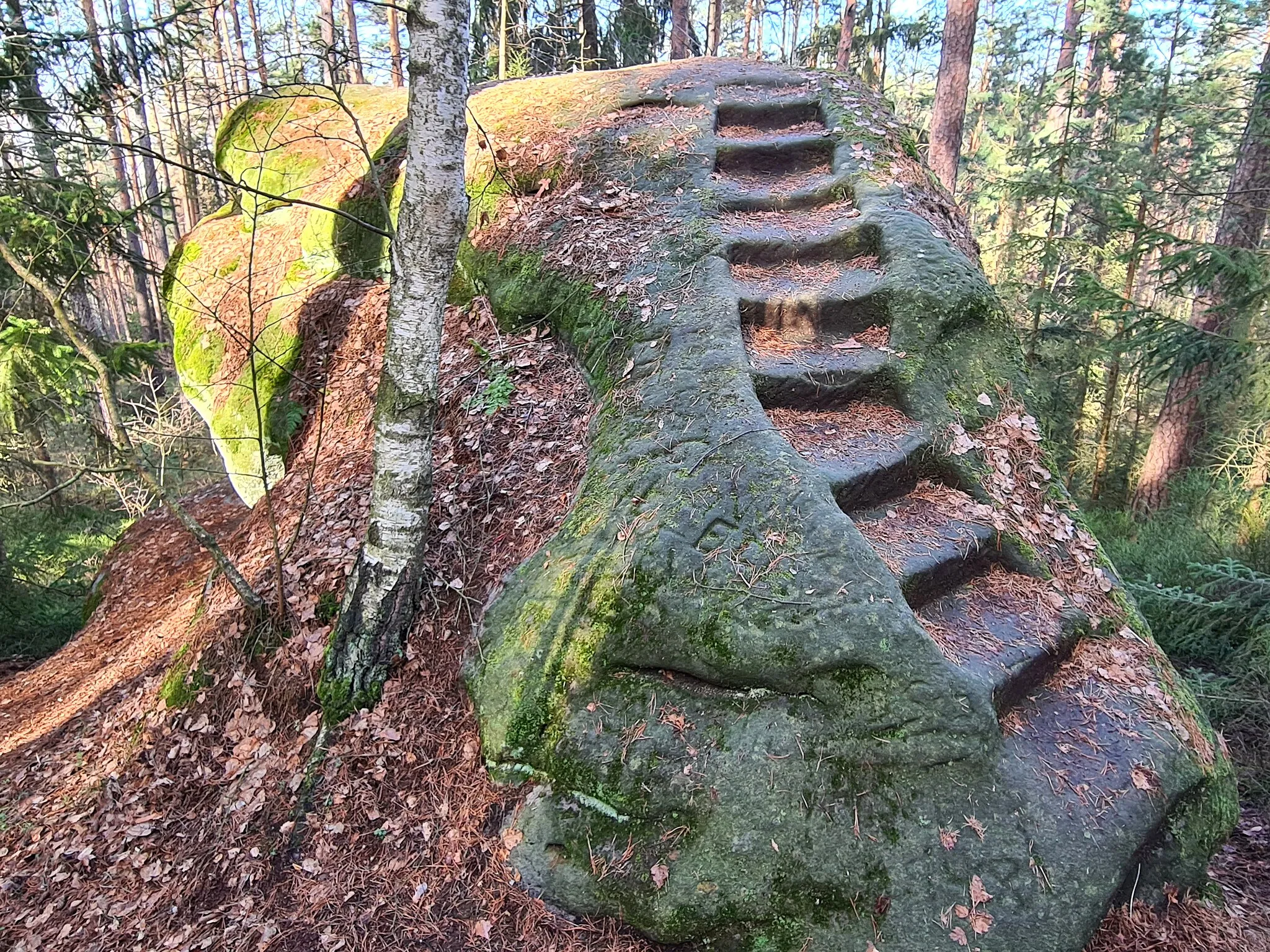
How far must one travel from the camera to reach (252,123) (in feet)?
32.3

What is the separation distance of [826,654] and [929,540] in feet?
3.81

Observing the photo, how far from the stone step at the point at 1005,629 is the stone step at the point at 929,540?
A: 10 cm

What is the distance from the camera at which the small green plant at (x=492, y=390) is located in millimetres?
5199

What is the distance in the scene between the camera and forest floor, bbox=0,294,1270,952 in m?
3.25

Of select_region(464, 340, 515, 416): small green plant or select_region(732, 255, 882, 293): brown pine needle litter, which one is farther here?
select_region(732, 255, 882, 293): brown pine needle litter

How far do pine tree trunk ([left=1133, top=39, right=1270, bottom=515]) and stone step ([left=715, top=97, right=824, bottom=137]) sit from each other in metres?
4.47

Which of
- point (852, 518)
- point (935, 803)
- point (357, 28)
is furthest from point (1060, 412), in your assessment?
point (357, 28)

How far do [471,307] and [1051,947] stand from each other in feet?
19.1

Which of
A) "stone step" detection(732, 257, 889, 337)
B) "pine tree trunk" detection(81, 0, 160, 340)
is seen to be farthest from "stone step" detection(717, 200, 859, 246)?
"pine tree trunk" detection(81, 0, 160, 340)

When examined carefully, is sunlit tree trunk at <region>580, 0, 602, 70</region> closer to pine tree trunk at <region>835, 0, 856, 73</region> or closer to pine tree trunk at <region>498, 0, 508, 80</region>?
pine tree trunk at <region>498, 0, 508, 80</region>

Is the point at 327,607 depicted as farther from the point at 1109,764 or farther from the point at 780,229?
the point at 780,229

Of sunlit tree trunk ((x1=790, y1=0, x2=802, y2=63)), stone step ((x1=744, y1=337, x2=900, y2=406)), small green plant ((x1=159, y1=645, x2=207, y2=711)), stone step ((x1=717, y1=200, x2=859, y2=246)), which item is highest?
sunlit tree trunk ((x1=790, y1=0, x2=802, y2=63))

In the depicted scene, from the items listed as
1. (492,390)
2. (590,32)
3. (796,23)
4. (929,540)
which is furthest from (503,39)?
(796,23)

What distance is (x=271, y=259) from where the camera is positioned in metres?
8.16
